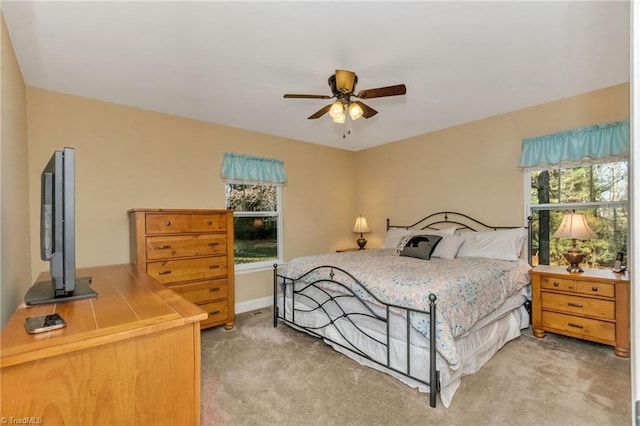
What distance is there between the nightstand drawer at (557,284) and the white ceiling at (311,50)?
185 centimetres

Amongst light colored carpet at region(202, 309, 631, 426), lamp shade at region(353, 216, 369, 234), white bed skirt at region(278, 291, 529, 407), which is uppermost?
lamp shade at region(353, 216, 369, 234)

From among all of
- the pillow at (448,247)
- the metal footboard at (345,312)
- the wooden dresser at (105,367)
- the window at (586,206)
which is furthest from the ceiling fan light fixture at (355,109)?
the window at (586,206)

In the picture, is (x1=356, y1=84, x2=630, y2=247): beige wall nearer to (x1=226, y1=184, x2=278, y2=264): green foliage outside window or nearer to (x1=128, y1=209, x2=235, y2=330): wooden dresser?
(x1=226, y1=184, x2=278, y2=264): green foliage outside window

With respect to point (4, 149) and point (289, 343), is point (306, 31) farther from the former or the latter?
point (289, 343)

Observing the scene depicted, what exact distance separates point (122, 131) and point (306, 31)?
Answer: 2387 mm

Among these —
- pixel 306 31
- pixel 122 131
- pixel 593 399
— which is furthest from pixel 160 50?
pixel 593 399

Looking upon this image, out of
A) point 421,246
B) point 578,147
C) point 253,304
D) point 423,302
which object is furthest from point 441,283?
point 253,304

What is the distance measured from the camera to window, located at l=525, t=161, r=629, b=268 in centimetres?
306

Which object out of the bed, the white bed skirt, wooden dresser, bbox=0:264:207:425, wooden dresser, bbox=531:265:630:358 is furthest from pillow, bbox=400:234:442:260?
wooden dresser, bbox=0:264:207:425

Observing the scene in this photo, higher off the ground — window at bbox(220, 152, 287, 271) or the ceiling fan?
the ceiling fan

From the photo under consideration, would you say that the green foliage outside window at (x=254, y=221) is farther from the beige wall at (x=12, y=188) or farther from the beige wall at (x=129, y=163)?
the beige wall at (x=12, y=188)

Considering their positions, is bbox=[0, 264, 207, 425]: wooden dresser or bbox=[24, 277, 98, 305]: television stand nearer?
bbox=[0, 264, 207, 425]: wooden dresser

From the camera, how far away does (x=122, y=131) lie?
3.34 meters

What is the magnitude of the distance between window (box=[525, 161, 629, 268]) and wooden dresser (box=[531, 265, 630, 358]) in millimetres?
303
